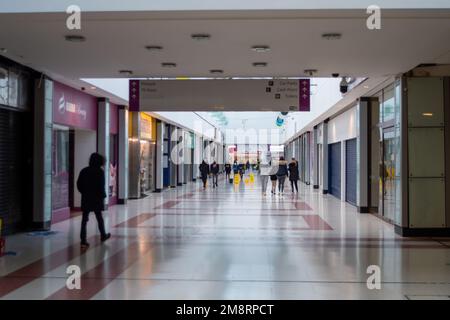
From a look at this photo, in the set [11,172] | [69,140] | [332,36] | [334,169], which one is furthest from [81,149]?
[334,169]

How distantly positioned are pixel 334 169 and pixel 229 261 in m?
16.2

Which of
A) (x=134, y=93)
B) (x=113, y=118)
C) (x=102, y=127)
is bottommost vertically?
(x=102, y=127)

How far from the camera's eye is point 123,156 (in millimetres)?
18359

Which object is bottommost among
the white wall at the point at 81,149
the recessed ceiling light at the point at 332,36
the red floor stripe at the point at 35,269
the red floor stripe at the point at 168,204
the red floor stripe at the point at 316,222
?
the red floor stripe at the point at 35,269

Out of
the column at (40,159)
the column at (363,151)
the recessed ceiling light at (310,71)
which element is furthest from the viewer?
the column at (363,151)

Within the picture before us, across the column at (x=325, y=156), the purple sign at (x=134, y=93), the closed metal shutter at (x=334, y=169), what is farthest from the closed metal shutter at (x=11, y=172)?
the column at (x=325, y=156)

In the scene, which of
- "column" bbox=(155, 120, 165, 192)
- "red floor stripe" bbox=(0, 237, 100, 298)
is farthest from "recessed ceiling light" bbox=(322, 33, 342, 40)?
"column" bbox=(155, 120, 165, 192)

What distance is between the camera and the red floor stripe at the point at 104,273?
19.8 feet

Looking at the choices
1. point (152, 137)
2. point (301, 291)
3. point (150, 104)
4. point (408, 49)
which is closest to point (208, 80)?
point (150, 104)

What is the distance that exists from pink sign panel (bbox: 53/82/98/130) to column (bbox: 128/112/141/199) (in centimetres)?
375

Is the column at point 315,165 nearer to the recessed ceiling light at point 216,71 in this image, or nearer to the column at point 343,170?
the column at point 343,170

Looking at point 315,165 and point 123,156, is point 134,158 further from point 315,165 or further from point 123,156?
point 315,165

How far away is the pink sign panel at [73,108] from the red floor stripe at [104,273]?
513 centimetres

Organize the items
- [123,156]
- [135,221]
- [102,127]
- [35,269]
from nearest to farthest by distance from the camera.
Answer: [35,269]
[135,221]
[102,127]
[123,156]
